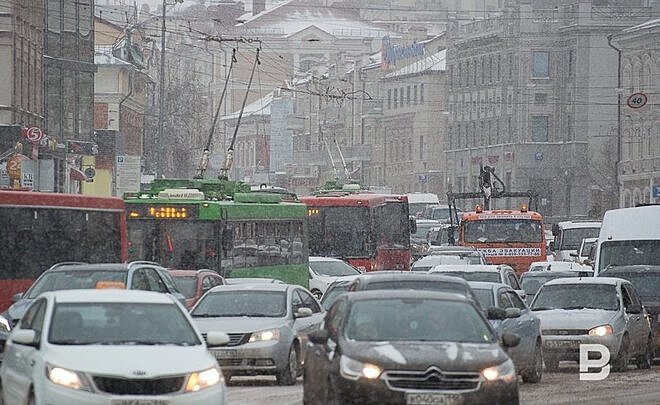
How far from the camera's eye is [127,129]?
88.5 m

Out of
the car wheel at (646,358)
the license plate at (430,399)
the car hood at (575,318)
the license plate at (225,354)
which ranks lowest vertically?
the car wheel at (646,358)

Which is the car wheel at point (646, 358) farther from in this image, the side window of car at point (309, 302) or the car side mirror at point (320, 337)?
the car side mirror at point (320, 337)

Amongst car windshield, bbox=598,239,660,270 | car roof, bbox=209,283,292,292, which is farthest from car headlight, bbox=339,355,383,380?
car windshield, bbox=598,239,660,270

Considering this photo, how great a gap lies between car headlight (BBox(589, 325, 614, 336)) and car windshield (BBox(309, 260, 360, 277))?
16.2 metres

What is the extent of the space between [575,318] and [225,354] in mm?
6074

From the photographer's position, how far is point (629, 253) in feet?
106

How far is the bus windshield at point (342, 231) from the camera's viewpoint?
44844 mm

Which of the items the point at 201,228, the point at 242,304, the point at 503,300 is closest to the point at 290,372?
the point at 242,304

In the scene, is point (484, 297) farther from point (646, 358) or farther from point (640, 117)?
point (640, 117)

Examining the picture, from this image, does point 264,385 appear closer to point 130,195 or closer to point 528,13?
point 130,195

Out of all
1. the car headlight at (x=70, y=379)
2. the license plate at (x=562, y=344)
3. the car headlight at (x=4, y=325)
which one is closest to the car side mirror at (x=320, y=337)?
the car headlight at (x=70, y=379)

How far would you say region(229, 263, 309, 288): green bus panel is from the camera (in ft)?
115

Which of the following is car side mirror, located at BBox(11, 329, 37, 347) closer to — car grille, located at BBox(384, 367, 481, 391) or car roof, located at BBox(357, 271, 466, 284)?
car grille, located at BBox(384, 367, 481, 391)

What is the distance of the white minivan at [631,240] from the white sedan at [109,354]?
17368 mm
